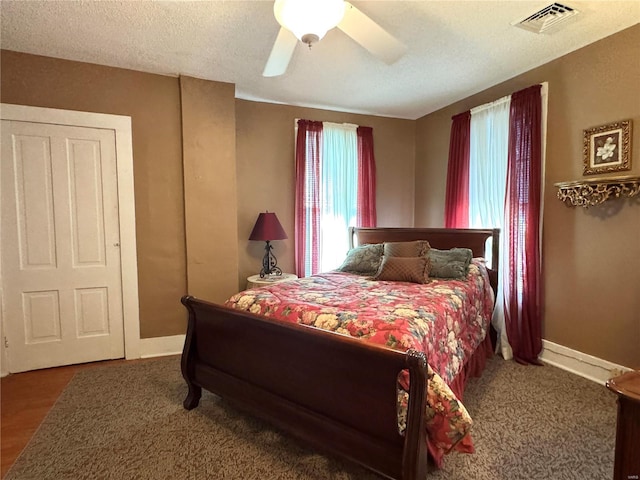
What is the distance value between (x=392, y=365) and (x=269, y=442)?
3.45 ft

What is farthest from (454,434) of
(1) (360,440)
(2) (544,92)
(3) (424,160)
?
(3) (424,160)

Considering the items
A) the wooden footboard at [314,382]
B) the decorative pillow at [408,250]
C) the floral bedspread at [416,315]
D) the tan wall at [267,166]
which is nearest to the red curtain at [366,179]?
the tan wall at [267,166]

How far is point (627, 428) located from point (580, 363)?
7.12 feet

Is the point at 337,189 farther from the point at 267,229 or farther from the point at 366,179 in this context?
the point at 267,229

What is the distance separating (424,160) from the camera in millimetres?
4402

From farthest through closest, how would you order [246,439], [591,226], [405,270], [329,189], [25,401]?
[329,189]
[405,270]
[591,226]
[25,401]
[246,439]

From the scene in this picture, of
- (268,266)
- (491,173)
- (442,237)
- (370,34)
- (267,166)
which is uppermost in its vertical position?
(370,34)

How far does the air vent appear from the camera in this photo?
2.16 m

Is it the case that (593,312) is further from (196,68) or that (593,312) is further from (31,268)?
(31,268)

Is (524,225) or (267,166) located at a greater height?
(267,166)

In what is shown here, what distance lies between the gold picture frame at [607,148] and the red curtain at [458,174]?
1.16m

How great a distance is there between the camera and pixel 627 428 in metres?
0.98

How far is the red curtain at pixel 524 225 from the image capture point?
296cm

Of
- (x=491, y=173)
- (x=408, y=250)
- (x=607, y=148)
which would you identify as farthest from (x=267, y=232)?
(x=607, y=148)
